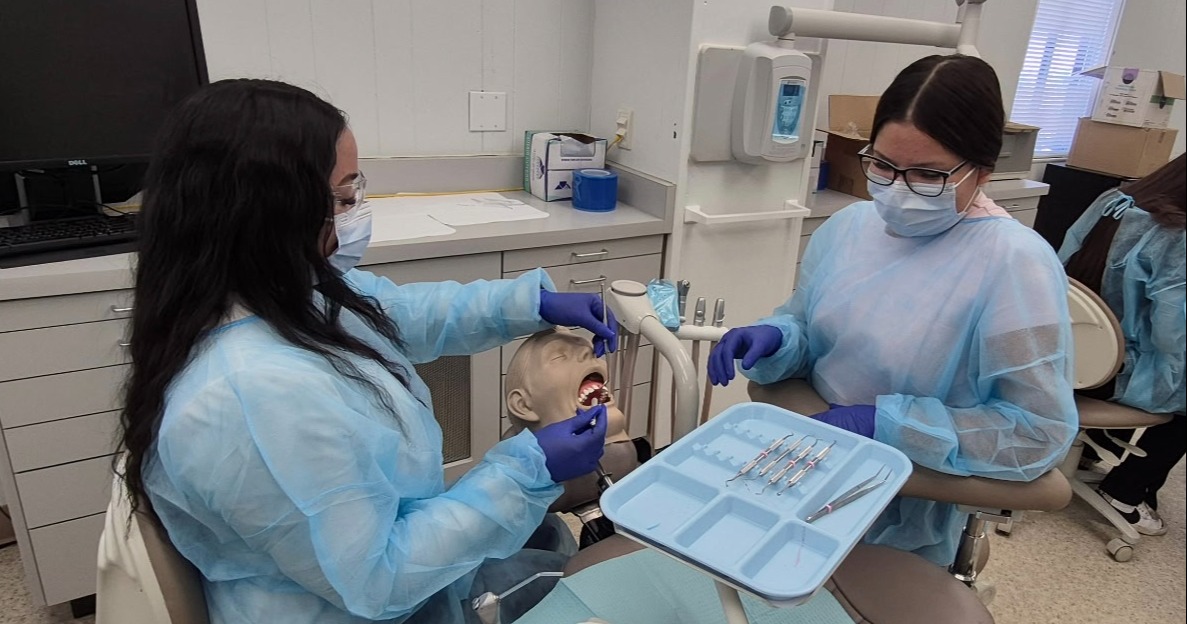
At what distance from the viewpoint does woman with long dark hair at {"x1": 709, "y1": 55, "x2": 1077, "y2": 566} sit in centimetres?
109

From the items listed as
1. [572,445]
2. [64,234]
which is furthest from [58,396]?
[572,445]

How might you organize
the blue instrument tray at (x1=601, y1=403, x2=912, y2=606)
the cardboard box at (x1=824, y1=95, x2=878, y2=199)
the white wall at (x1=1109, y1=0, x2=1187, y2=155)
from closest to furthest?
the white wall at (x1=1109, y1=0, x2=1187, y2=155) < the blue instrument tray at (x1=601, y1=403, x2=912, y2=606) < the cardboard box at (x1=824, y1=95, x2=878, y2=199)

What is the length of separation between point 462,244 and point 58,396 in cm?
94

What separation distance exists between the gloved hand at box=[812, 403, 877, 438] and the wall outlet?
1438 mm

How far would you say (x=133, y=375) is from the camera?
91 cm

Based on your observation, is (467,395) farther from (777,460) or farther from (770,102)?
(777,460)

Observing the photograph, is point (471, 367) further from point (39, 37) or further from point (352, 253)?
point (39, 37)

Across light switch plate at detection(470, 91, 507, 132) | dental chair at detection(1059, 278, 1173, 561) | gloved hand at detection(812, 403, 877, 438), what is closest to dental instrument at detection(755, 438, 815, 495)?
gloved hand at detection(812, 403, 877, 438)

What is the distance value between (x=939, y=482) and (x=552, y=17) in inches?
76.0

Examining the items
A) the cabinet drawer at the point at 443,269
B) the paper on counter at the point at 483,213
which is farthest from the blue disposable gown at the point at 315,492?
the paper on counter at the point at 483,213

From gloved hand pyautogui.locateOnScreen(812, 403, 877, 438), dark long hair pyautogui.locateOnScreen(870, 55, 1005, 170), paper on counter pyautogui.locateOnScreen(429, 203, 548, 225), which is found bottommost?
gloved hand pyautogui.locateOnScreen(812, 403, 877, 438)

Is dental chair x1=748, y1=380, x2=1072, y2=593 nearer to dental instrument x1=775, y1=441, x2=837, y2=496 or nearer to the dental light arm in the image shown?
dental instrument x1=775, y1=441, x2=837, y2=496

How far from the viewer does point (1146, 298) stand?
1.00 meters

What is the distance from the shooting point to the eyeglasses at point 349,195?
993 mm
